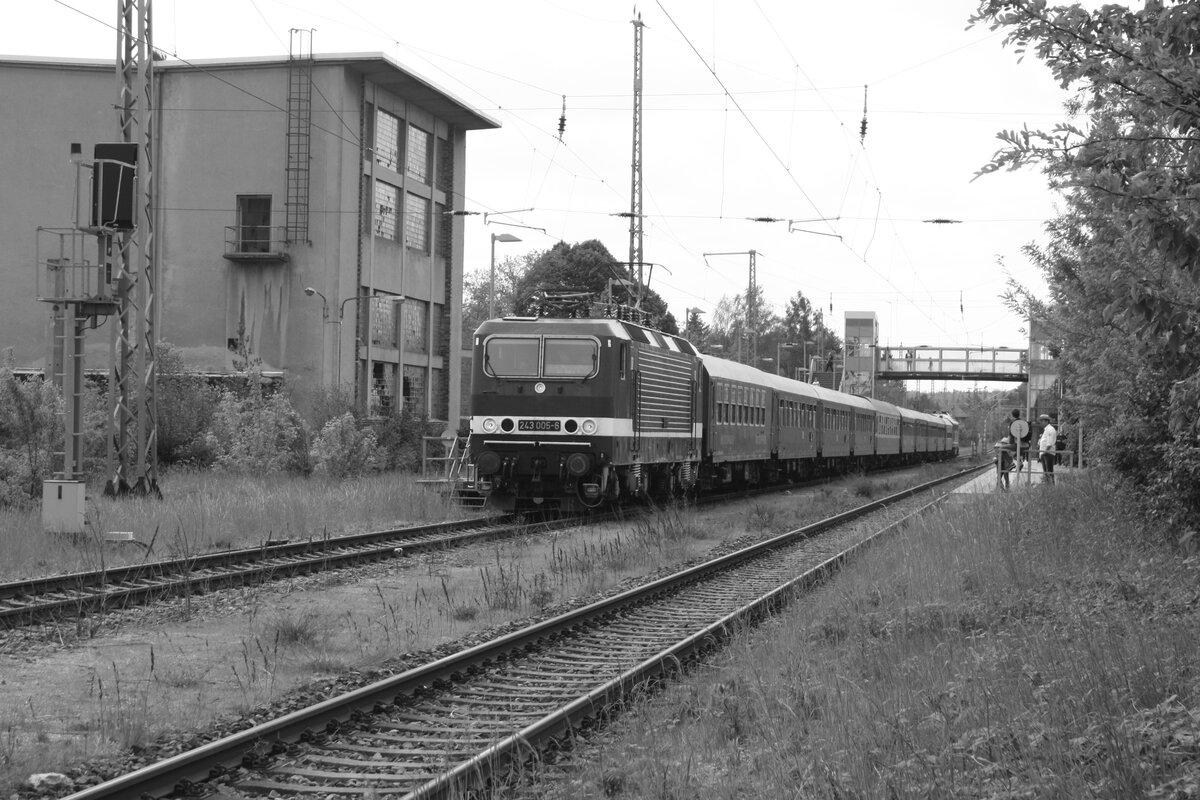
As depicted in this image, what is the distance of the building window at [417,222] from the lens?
44.3 metres

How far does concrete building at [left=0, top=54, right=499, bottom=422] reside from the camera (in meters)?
40.3

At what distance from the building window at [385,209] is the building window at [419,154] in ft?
5.25

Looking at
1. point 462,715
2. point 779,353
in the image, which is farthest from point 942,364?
point 462,715

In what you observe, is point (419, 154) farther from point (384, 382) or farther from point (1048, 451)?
point (1048, 451)

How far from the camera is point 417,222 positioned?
148ft

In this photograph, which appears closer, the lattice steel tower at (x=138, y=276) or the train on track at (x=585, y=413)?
the lattice steel tower at (x=138, y=276)

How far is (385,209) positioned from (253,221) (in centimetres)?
427

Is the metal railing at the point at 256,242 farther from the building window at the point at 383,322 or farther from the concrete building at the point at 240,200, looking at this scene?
the building window at the point at 383,322

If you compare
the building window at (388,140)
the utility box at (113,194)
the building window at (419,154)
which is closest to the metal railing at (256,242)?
the building window at (388,140)

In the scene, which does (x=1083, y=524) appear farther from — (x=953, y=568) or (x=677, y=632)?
(x=677, y=632)

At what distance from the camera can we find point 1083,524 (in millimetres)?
16234

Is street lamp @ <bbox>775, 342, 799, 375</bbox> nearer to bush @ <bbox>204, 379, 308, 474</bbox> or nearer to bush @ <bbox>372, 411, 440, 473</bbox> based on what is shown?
bush @ <bbox>372, 411, 440, 473</bbox>

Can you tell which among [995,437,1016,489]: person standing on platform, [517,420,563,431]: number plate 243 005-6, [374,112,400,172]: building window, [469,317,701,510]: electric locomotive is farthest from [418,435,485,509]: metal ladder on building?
[374,112,400,172]: building window

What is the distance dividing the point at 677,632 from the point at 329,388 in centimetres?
2935
